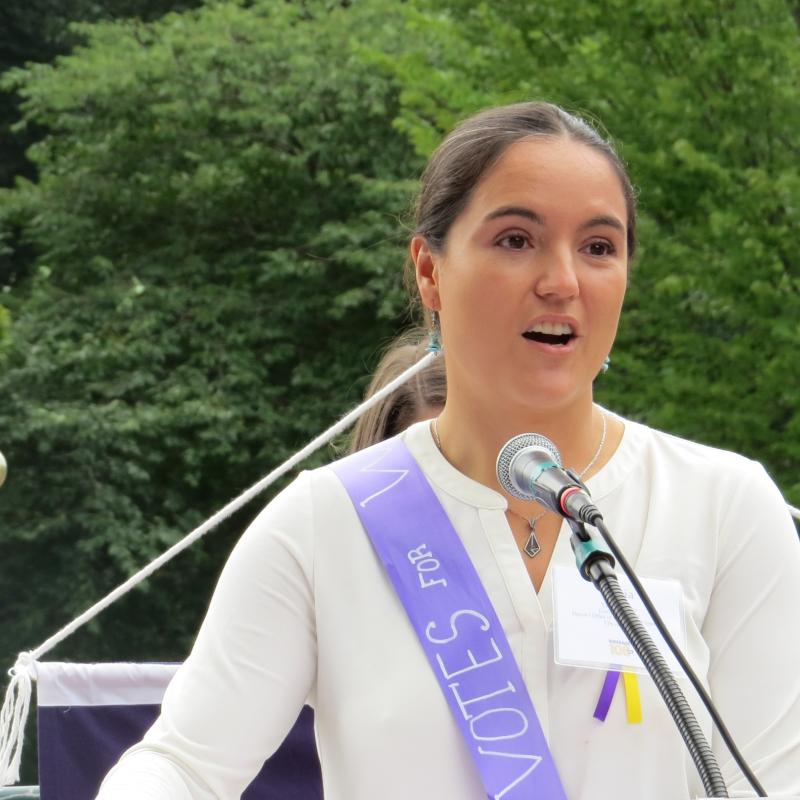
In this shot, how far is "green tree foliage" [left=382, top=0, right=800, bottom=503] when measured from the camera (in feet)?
24.5

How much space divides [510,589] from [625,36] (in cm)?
645

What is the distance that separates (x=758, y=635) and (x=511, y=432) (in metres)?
0.44

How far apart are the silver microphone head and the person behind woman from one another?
193 cm

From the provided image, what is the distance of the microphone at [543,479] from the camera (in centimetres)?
161

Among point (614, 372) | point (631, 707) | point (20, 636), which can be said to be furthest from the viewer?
point (20, 636)

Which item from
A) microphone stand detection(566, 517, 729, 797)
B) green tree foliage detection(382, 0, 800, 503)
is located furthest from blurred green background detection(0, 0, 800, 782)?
microphone stand detection(566, 517, 729, 797)

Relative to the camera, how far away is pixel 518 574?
2.04m

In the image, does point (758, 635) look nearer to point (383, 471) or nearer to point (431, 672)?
point (431, 672)

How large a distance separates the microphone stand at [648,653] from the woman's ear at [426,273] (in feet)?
2.20

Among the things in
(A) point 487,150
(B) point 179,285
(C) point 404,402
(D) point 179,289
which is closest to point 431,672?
(A) point 487,150

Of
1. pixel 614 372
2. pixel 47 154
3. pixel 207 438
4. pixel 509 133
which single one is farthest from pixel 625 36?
pixel 47 154

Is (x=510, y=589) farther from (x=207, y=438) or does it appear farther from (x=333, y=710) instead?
(x=207, y=438)

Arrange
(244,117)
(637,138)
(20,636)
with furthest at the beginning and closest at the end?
1. (244,117)
2. (20,636)
3. (637,138)

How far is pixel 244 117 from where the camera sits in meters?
14.6
